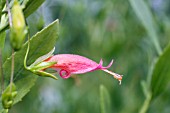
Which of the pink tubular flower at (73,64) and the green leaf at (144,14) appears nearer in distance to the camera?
the pink tubular flower at (73,64)

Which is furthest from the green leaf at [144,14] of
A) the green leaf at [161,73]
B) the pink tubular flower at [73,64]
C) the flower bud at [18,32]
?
the flower bud at [18,32]

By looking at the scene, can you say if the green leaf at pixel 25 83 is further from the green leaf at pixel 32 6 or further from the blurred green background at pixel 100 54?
the blurred green background at pixel 100 54

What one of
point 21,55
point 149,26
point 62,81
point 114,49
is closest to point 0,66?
point 21,55

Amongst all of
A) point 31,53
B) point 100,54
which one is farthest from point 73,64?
point 100,54

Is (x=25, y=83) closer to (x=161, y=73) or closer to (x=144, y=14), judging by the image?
(x=161, y=73)

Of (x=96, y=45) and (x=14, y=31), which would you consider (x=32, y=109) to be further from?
(x=14, y=31)

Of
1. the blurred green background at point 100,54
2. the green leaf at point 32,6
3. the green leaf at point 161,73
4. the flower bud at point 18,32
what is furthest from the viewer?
the blurred green background at point 100,54

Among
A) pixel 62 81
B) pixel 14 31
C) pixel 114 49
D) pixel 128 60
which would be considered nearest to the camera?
pixel 14 31
